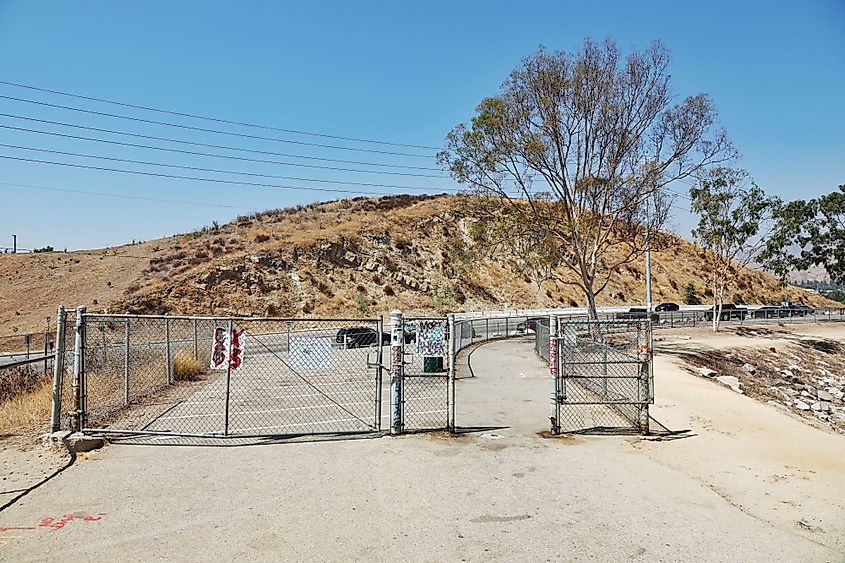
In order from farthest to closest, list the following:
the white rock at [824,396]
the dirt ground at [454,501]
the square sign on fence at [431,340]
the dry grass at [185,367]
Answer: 1. the white rock at [824,396]
2. the dry grass at [185,367]
3. the square sign on fence at [431,340]
4. the dirt ground at [454,501]

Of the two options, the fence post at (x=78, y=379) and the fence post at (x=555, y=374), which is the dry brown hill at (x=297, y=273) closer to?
the fence post at (x=555, y=374)

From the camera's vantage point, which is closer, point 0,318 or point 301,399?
point 301,399

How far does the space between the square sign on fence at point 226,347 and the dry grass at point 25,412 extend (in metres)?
3.69

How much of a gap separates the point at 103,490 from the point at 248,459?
199 cm

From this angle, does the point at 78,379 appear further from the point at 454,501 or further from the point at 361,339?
the point at 361,339

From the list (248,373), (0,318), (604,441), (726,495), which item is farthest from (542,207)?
(0,318)

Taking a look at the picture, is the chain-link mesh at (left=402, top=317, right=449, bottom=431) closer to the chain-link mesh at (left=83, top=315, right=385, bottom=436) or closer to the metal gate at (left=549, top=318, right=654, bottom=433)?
the chain-link mesh at (left=83, top=315, right=385, bottom=436)

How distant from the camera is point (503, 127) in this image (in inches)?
1219

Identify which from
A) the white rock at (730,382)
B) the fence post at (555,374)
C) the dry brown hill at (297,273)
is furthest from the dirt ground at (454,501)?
the dry brown hill at (297,273)

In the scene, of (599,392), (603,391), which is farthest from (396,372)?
(599,392)

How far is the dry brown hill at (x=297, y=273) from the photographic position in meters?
48.2

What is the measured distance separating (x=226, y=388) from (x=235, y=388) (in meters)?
5.72

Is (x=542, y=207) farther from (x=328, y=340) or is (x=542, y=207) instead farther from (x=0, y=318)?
(x=0, y=318)

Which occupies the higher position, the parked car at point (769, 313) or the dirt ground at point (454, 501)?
the parked car at point (769, 313)
